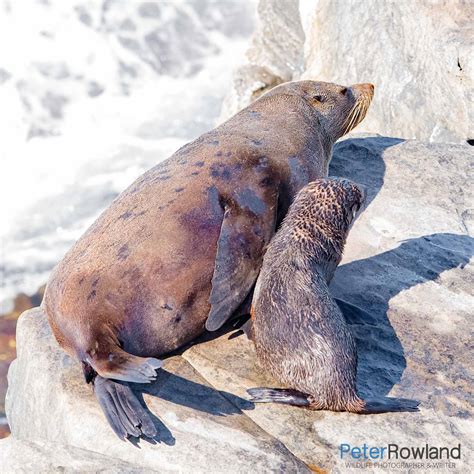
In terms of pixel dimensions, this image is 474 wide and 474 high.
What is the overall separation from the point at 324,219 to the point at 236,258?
23.0 inches

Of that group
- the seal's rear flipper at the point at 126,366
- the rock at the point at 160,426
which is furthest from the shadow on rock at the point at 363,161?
the seal's rear flipper at the point at 126,366

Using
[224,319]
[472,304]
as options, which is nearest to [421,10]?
[472,304]

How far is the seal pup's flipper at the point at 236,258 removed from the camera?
5387 mm

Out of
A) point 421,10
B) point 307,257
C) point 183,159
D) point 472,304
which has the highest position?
point 421,10

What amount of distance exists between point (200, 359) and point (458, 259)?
204cm

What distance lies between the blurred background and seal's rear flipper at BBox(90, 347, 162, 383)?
4.68 meters

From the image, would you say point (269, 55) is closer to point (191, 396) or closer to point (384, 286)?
point (384, 286)

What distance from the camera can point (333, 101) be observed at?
7.57 meters

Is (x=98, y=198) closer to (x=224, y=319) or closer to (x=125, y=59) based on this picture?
(x=125, y=59)

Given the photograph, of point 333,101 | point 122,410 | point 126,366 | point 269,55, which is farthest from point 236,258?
point 269,55

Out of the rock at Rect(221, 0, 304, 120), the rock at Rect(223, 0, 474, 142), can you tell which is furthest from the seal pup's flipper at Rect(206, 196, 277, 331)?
the rock at Rect(221, 0, 304, 120)

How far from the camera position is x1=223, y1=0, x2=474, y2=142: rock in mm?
8570

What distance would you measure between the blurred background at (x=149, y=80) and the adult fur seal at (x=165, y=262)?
10.7ft

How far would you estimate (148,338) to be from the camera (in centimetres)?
530
